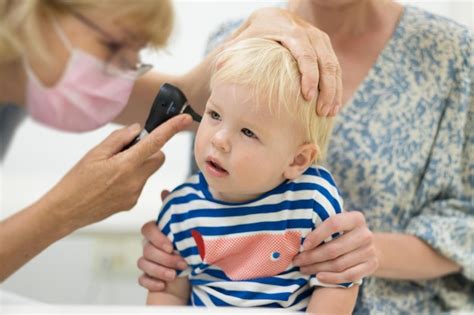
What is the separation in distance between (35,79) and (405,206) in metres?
0.60

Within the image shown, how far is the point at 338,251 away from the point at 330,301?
0.07 meters

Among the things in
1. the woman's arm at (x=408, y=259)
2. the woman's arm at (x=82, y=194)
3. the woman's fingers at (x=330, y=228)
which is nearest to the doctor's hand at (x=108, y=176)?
the woman's arm at (x=82, y=194)

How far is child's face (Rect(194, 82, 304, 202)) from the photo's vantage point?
0.94m

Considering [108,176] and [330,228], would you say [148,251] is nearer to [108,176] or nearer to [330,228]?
[108,176]

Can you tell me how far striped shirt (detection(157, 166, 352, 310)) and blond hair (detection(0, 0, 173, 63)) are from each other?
270 mm

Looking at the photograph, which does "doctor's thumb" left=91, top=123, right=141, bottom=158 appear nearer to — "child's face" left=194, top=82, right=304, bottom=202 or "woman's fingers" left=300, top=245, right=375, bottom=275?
"child's face" left=194, top=82, right=304, bottom=202

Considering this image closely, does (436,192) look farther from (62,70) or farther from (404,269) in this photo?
(62,70)

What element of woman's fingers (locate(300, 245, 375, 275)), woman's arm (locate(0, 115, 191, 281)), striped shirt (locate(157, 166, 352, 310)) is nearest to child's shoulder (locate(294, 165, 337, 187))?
striped shirt (locate(157, 166, 352, 310))

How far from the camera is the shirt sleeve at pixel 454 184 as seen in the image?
1.15 m

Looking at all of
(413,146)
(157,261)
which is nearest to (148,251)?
(157,261)

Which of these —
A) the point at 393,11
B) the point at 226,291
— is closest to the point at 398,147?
the point at 393,11

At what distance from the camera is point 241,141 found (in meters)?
0.95

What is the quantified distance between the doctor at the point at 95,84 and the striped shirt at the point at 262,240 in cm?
11

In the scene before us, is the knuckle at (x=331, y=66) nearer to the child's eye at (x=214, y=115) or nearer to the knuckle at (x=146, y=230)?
the child's eye at (x=214, y=115)
